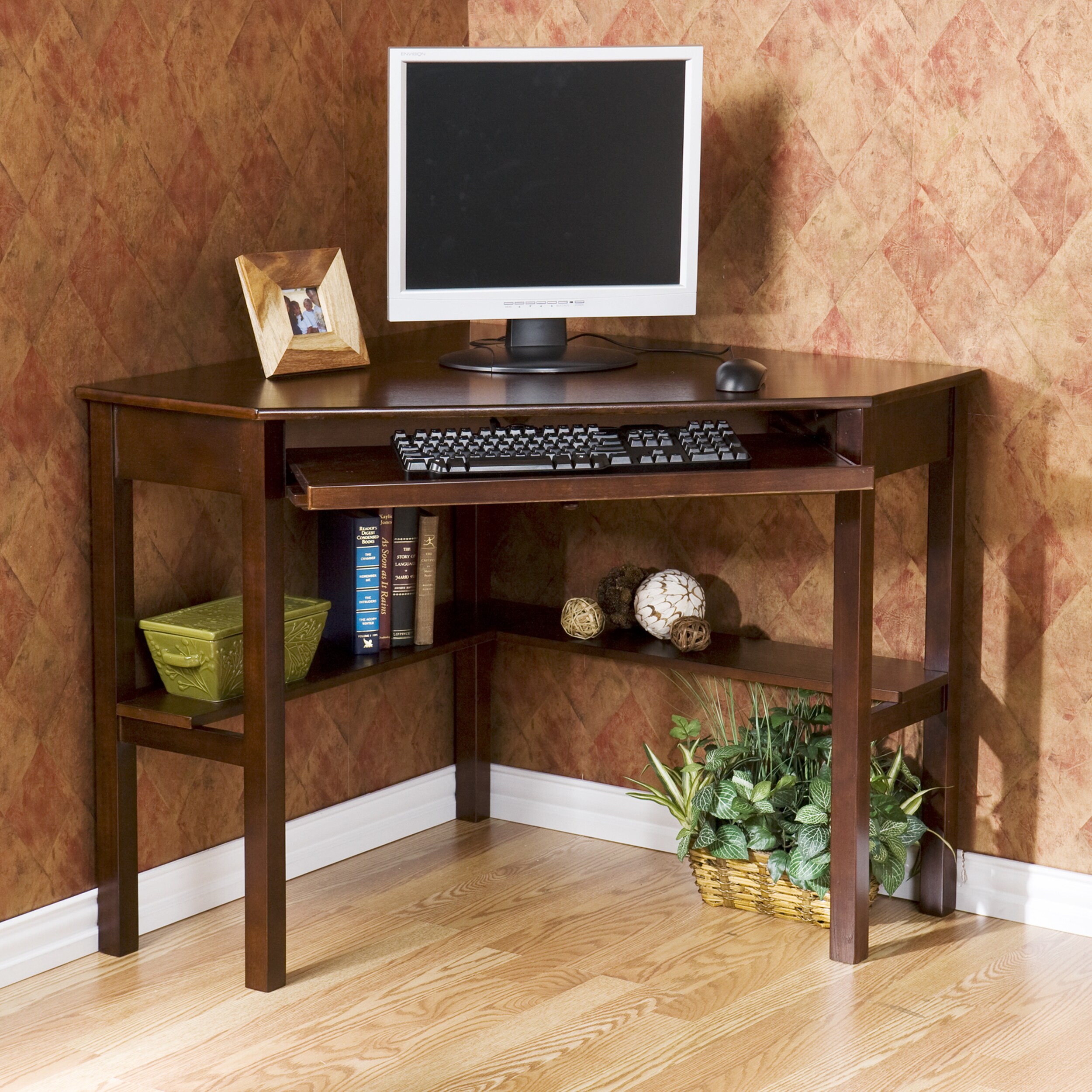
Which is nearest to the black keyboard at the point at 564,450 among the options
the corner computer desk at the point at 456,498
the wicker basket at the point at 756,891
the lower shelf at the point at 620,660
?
the corner computer desk at the point at 456,498

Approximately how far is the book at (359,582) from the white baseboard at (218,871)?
36 cm

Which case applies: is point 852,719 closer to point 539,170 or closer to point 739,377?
point 739,377

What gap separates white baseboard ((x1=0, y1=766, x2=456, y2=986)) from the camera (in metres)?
2.46

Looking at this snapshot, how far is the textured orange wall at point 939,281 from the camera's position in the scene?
2.54 metres

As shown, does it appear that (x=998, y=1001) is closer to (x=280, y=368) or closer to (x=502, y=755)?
(x=502, y=755)

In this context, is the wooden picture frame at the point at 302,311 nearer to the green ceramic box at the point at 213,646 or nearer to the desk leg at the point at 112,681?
the desk leg at the point at 112,681

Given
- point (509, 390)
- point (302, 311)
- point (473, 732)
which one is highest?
point (302, 311)

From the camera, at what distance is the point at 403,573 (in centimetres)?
276

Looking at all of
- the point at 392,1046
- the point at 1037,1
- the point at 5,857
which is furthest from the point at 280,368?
the point at 1037,1

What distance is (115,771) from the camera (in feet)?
8.20

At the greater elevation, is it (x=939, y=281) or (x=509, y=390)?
(x=939, y=281)

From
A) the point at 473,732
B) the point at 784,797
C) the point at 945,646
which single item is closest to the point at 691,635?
the point at 784,797

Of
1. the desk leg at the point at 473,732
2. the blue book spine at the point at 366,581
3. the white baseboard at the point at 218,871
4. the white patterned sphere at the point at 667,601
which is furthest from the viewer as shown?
the desk leg at the point at 473,732

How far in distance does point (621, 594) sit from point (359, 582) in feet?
1.65
